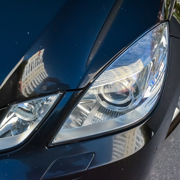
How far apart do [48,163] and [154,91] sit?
20.0 inches

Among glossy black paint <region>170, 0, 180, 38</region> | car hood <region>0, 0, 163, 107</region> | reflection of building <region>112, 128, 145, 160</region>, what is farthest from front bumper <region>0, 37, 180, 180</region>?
glossy black paint <region>170, 0, 180, 38</region>

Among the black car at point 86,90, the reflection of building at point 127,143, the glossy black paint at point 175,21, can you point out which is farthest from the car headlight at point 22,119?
the glossy black paint at point 175,21

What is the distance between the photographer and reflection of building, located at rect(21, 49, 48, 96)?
1085 millimetres

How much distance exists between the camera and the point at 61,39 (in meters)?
1.17

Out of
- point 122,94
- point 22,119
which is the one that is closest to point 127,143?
point 122,94

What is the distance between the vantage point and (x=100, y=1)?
Result: 50.2 inches

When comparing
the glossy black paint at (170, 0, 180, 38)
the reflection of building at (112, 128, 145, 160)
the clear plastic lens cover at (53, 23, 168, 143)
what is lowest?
the reflection of building at (112, 128, 145, 160)

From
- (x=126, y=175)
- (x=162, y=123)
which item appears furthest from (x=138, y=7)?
(x=126, y=175)

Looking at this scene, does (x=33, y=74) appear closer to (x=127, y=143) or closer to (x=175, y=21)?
(x=127, y=143)

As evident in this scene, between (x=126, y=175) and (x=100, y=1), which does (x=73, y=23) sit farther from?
(x=126, y=175)

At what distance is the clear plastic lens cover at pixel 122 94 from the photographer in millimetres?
1090

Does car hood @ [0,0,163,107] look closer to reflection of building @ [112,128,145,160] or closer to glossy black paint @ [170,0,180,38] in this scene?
Result: glossy black paint @ [170,0,180,38]

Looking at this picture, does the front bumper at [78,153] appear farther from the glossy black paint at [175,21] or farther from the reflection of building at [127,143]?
the glossy black paint at [175,21]

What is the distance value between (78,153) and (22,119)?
25cm
